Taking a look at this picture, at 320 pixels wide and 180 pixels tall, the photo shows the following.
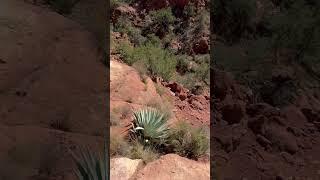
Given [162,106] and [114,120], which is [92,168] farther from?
[162,106]

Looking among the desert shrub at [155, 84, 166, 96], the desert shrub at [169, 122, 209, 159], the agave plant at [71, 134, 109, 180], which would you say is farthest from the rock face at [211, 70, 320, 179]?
the agave plant at [71, 134, 109, 180]

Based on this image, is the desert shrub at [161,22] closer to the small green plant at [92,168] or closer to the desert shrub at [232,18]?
the desert shrub at [232,18]

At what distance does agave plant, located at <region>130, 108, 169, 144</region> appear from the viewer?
19.9 ft

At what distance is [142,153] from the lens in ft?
18.6

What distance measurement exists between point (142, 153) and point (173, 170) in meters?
0.52

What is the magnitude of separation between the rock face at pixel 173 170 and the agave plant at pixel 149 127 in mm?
556

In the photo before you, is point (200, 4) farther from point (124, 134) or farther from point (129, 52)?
point (124, 134)

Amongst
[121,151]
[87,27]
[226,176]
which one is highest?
[87,27]

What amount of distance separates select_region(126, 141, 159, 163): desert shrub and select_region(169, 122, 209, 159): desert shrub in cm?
35

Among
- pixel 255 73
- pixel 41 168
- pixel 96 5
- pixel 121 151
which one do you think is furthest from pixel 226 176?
pixel 96 5

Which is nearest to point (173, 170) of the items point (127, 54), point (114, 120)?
point (114, 120)

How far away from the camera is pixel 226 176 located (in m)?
5.93

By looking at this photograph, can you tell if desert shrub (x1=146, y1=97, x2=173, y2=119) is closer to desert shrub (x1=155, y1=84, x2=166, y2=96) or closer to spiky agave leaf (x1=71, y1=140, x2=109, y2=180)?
desert shrub (x1=155, y1=84, x2=166, y2=96)

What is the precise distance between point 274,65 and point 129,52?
291 centimetres
